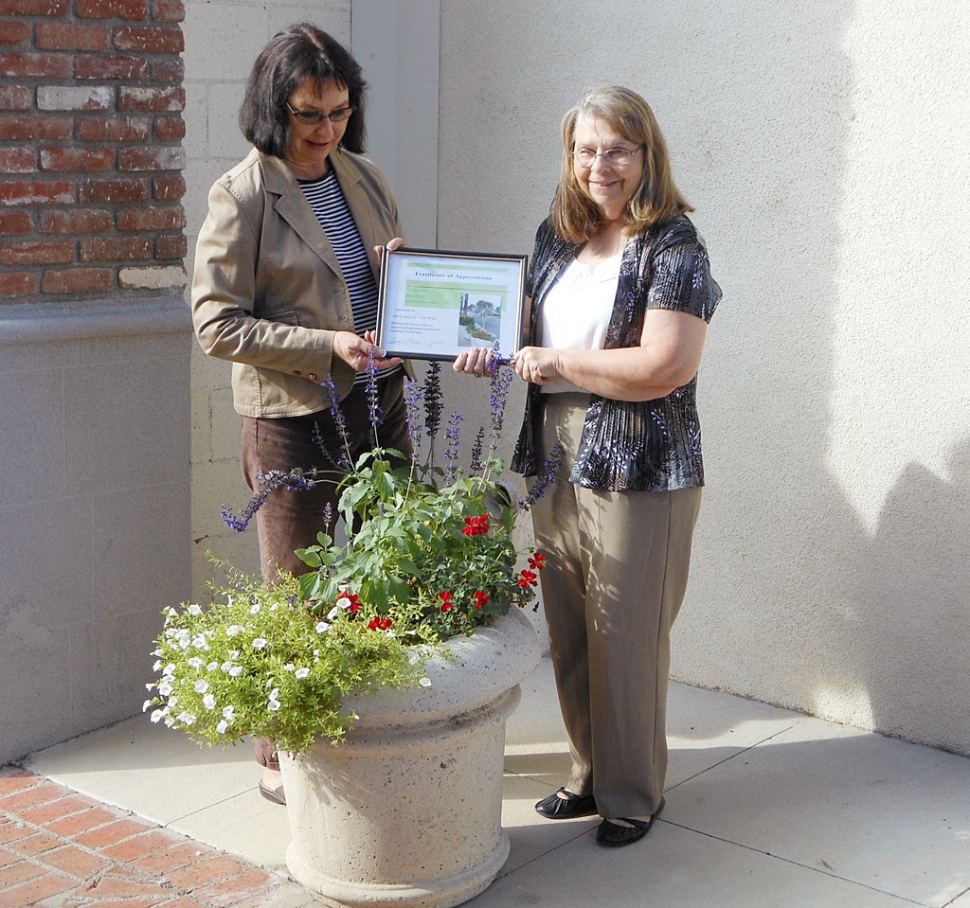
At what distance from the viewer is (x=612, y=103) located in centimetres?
318

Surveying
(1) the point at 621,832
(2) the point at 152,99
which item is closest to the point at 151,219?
(2) the point at 152,99

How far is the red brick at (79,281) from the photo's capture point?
405cm

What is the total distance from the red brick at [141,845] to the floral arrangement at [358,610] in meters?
0.57

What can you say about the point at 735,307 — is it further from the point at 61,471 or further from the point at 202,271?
the point at 61,471

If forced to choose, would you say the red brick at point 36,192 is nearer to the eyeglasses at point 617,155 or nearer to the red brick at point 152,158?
the red brick at point 152,158

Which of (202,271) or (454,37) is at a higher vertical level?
(454,37)

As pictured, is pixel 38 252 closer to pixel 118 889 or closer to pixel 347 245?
pixel 347 245

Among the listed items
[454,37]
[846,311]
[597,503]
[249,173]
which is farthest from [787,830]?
[454,37]

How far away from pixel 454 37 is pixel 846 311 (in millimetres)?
1910

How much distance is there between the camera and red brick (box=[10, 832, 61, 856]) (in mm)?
3557

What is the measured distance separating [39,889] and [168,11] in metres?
2.71

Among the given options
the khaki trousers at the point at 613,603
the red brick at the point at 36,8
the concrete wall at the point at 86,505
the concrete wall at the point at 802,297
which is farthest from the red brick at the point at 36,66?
the khaki trousers at the point at 613,603

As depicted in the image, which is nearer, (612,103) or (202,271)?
(612,103)

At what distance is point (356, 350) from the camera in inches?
134
